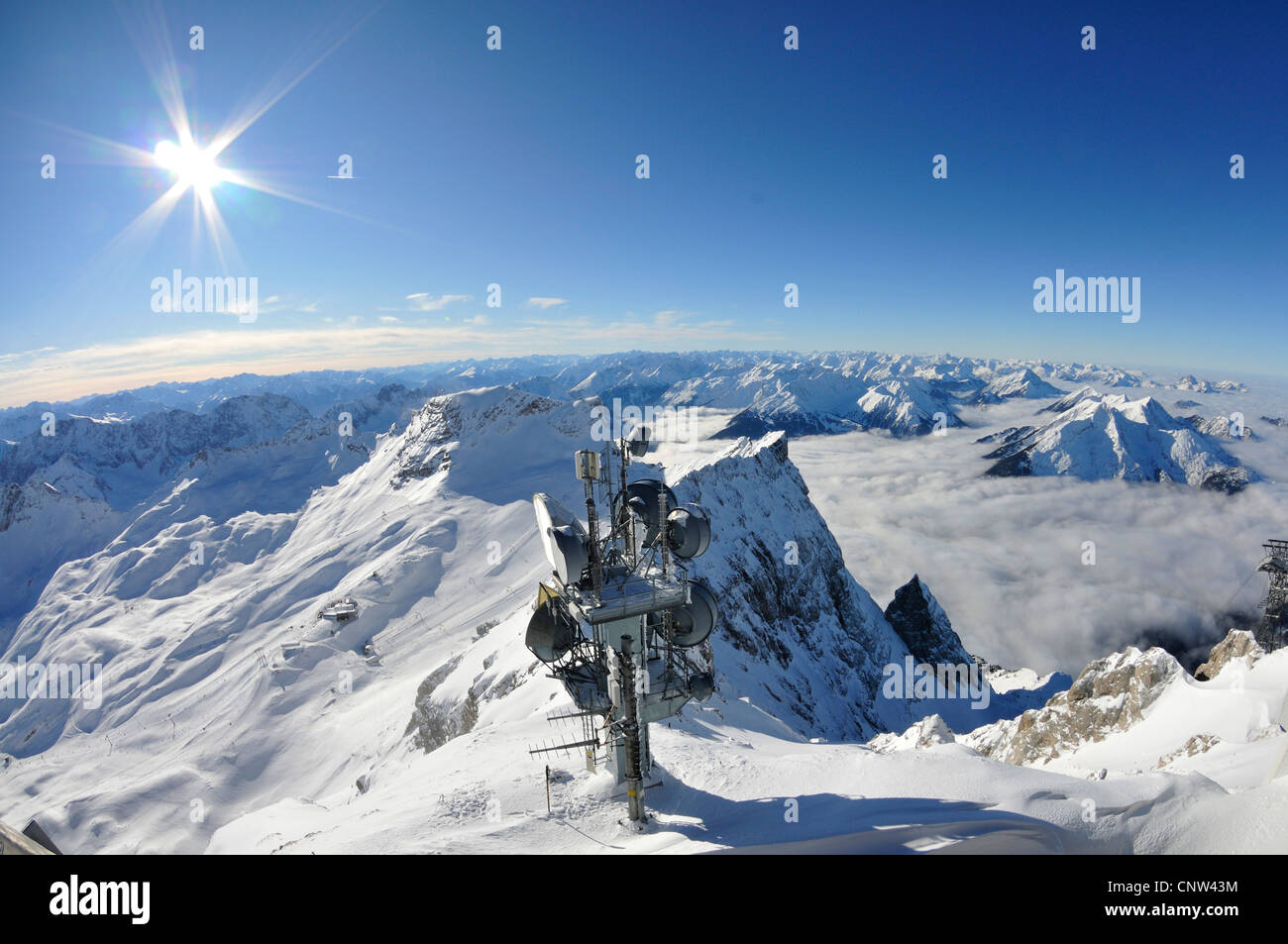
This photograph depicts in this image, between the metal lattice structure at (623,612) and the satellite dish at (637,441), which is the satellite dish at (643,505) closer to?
the metal lattice structure at (623,612)

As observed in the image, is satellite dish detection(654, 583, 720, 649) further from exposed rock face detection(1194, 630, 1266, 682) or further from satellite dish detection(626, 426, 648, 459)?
exposed rock face detection(1194, 630, 1266, 682)

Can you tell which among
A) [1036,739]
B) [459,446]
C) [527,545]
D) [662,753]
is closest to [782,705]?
[1036,739]

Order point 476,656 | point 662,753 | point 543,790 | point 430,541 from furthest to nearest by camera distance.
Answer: point 430,541, point 476,656, point 662,753, point 543,790

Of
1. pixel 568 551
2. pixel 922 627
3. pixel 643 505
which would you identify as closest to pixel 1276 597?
pixel 922 627

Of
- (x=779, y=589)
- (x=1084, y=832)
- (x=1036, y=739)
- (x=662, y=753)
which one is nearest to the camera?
(x=1084, y=832)

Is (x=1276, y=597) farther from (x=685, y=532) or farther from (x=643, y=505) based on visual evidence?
(x=643, y=505)
